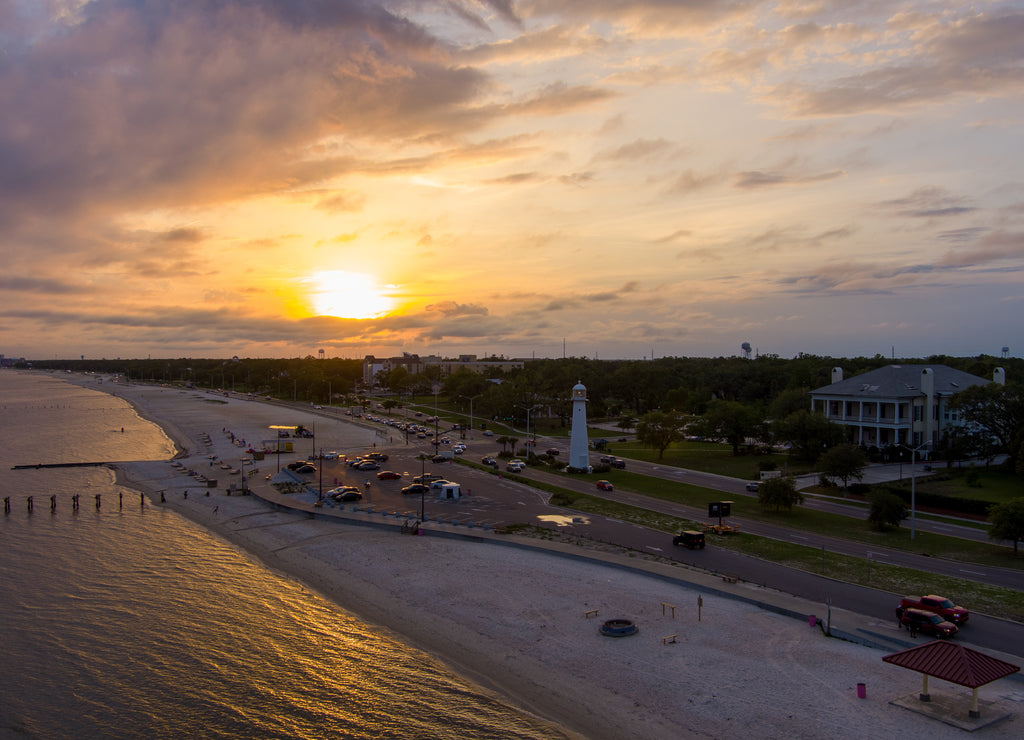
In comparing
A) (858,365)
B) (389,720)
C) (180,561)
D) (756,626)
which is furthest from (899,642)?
(858,365)

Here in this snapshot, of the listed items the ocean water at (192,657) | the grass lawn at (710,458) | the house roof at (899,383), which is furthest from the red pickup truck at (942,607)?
the house roof at (899,383)

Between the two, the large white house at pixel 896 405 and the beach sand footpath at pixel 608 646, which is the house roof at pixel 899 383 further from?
the beach sand footpath at pixel 608 646

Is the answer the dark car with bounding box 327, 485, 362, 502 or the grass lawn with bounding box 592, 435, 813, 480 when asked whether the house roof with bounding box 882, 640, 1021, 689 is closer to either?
the dark car with bounding box 327, 485, 362, 502

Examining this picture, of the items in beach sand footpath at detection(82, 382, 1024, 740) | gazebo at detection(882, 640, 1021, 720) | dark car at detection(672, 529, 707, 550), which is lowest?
beach sand footpath at detection(82, 382, 1024, 740)

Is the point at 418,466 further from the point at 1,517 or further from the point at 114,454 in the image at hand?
the point at 114,454

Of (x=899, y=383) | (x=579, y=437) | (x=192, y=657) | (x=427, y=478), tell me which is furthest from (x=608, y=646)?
(x=899, y=383)

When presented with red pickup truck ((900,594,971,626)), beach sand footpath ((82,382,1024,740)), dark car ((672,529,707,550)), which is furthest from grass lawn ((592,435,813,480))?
beach sand footpath ((82,382,1024,740))

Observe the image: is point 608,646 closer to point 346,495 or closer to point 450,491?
point 450,491
